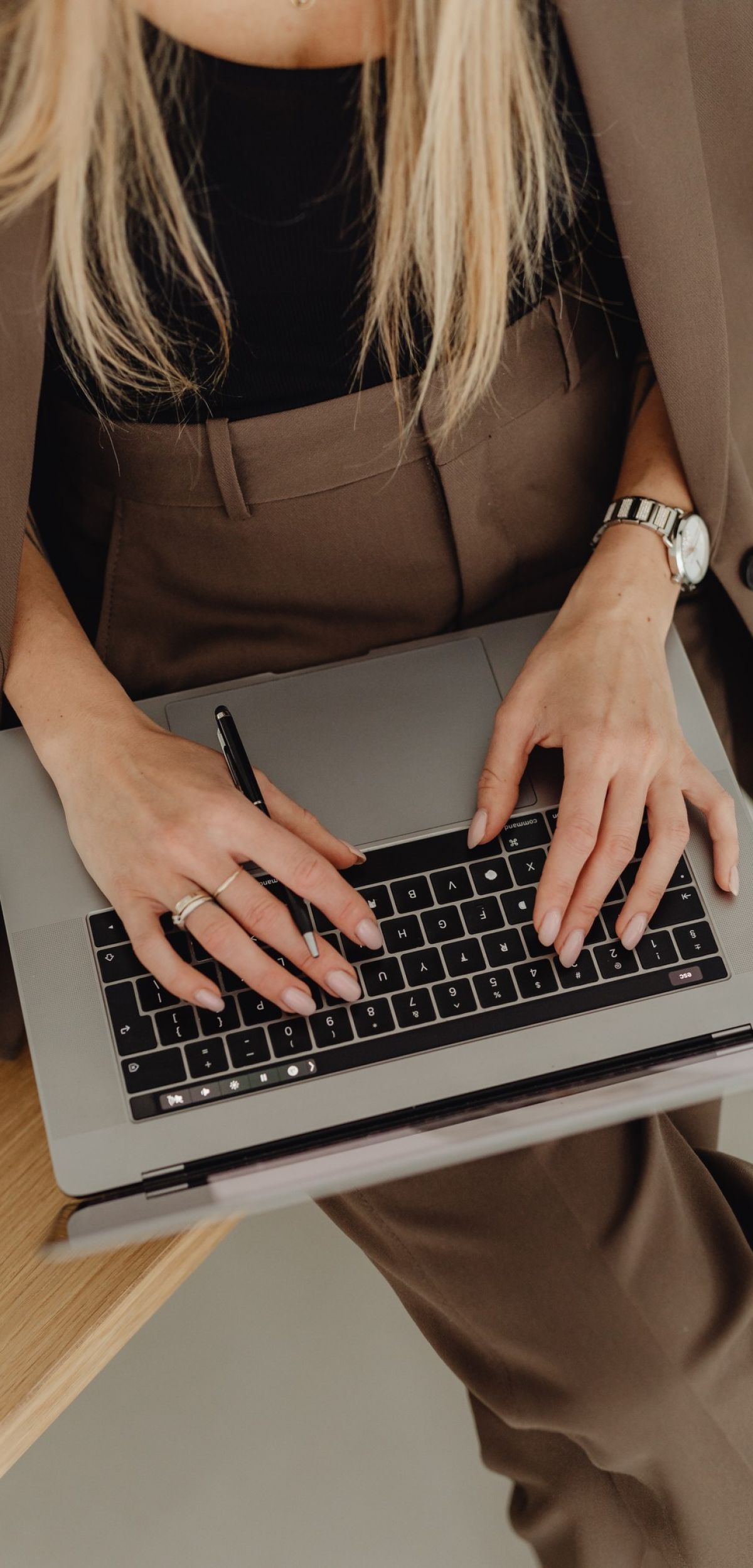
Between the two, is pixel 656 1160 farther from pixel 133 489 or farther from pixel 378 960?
pixel 133 489

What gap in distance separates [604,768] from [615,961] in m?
0.11

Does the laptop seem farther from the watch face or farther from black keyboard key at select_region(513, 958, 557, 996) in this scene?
the watch face

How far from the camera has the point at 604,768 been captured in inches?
25.2

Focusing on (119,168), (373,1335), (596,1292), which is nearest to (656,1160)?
(596,1292)

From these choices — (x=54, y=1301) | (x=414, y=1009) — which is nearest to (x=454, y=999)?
(x=414, y=1009)

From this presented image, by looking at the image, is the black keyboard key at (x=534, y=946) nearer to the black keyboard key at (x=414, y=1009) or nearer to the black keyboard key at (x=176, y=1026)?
the black keyboard key at (x=414, y=1009)

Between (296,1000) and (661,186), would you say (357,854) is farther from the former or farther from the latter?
(661,186)

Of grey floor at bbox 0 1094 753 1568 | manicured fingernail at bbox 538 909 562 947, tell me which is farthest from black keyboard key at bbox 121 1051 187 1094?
manicured fingernail at bbox 538 909 562 947

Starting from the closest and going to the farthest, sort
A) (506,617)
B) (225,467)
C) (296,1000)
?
(296,1000) → (225,467) → (506,617)

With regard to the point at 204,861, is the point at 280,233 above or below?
above

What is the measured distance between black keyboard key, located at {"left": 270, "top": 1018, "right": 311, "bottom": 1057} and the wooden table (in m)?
0.11

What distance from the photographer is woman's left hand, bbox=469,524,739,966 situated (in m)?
0.61

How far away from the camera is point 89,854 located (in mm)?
623

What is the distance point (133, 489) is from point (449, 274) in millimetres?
241
